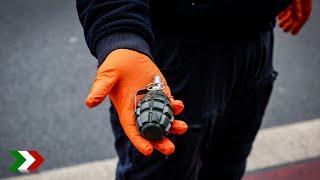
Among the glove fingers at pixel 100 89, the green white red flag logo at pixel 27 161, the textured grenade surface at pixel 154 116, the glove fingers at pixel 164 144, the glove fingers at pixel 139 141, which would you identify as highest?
the glove fingers at pixel 100 89

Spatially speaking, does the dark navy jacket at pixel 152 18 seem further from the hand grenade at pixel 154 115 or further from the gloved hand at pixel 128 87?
the hand grenade at pixel 154 115

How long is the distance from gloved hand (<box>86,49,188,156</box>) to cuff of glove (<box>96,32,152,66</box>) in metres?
0.01

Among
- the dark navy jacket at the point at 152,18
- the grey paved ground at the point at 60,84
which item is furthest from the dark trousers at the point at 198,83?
the grey paved ground at the point at 60,84

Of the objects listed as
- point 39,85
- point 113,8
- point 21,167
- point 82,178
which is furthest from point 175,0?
point 39,85

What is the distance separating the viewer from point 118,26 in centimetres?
113

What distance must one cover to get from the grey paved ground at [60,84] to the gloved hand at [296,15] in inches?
43.4

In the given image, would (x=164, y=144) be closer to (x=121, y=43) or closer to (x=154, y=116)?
(x=154, y=116)

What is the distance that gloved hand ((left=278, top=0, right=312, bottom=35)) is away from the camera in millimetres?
1821

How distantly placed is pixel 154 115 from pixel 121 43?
227 mm

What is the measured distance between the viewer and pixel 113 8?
1.15 meters

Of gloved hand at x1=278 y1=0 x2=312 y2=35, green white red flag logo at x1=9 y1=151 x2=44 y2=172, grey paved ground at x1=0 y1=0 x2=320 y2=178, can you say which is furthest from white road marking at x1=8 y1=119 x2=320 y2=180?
green white red flag logo at x1=9 y1=151 x2=44 y2=172

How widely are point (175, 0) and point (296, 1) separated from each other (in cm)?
77

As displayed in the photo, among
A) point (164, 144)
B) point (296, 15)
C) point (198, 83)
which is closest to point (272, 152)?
point (296, 15)

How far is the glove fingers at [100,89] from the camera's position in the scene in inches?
41.2
